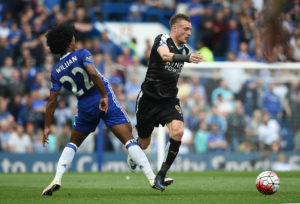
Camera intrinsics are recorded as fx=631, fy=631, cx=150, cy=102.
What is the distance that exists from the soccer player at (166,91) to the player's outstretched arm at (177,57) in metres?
0.13

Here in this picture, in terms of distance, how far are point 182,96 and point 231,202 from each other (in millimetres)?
8737

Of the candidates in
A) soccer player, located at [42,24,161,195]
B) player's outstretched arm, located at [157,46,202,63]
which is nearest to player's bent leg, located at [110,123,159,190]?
soccer player, located at [42,24,161,195]

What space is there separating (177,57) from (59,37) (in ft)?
4.77

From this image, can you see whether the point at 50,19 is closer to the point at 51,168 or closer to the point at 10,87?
the point at 10,87

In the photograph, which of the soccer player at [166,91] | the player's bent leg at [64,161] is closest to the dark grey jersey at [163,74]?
the soccer player at [166,91]

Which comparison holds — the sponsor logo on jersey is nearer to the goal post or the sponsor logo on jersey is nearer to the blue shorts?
the blue shorts

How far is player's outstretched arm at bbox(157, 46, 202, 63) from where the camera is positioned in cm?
714

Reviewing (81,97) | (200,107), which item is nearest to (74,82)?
(81,97)

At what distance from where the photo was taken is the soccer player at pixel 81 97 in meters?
7.63

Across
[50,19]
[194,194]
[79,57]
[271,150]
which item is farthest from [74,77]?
[50,19]

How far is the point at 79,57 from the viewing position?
7625mm

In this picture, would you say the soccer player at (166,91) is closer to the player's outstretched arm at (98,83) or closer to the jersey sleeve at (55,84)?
the player's outstretched arm at (98,83)

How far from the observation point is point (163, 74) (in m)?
8.82

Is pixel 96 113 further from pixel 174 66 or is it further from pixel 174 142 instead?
pixel 174 66
